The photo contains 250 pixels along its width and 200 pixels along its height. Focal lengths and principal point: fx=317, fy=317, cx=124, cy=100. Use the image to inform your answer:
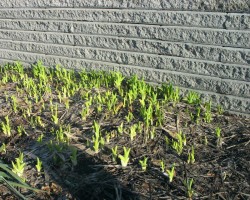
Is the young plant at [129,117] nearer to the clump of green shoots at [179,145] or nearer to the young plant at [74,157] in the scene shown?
the clump of green shoots at [179,145]

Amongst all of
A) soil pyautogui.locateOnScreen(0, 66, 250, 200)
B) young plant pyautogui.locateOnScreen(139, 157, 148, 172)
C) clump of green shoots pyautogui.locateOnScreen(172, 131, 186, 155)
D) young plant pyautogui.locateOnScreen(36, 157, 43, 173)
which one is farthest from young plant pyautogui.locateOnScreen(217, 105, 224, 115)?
young plant pyautogui.locateOnScreen(36, 157, 43, 173)

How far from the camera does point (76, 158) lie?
2.51 metres

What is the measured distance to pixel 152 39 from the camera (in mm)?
3639

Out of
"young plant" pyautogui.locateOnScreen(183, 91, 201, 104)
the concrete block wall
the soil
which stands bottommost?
the soil

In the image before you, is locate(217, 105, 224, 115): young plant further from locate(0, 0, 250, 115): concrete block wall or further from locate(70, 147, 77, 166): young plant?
locate(70, 147, 77, 166): young plant

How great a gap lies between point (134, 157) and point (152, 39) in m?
1.62

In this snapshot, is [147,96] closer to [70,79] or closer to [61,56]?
[70,79]

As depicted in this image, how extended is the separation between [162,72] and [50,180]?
1913mm

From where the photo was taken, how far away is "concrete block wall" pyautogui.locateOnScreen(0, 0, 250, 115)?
3178 millimetres

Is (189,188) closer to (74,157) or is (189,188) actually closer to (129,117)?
(74,157)

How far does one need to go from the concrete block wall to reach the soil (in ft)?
1.22

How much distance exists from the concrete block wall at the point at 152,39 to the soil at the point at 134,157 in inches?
14.6

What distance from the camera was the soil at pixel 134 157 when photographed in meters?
2.17

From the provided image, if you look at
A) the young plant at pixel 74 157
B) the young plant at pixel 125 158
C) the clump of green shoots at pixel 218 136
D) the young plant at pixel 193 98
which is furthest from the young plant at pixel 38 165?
the young plant at pixel 193 98
